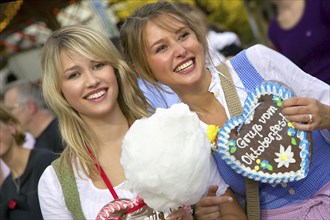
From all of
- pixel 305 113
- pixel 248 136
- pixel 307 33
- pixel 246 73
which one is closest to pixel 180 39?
pixel 246 73

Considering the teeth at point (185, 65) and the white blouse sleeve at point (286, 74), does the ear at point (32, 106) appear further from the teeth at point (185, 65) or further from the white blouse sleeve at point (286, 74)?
the white blouse sleeve at point (286, 74)

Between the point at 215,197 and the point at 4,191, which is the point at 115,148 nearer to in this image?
the point at 215,197

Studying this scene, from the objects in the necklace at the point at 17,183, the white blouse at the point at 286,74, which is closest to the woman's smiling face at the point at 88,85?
the white blouse at the point at 286,74

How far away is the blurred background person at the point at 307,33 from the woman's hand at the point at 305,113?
140cm

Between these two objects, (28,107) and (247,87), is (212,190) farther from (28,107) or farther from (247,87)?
(28,107)

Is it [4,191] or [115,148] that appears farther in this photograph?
[4,191]

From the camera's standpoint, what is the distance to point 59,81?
91.5 inches

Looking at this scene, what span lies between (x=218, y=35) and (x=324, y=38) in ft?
3.73

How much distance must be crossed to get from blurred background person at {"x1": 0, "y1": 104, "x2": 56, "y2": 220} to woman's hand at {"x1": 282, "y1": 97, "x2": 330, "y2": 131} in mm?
1595

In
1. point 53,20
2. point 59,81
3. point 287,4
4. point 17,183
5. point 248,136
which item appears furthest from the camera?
point 53,20

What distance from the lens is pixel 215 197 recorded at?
2.07 meters

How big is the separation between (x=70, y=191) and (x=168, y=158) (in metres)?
0.73

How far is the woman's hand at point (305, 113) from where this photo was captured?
6.57ft

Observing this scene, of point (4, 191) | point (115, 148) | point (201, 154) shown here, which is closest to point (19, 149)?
point (4, 191)
